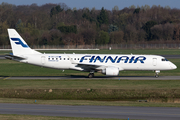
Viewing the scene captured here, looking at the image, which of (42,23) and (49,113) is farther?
(42,23)

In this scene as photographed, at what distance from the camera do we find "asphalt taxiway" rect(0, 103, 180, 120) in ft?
60.6

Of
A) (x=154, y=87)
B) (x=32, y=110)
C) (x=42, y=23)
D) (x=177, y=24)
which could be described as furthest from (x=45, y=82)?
(x=42, y=23)

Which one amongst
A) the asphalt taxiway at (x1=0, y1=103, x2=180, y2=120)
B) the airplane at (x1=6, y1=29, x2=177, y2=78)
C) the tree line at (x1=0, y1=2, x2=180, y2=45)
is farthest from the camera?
the tree line at (x1=0, y1=2, x2=180, y2=45)

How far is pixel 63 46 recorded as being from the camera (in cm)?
13600

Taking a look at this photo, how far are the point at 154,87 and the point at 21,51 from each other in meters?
19.8

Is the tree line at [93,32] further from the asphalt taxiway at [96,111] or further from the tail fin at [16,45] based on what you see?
the asphalt taxiway at [96,111]

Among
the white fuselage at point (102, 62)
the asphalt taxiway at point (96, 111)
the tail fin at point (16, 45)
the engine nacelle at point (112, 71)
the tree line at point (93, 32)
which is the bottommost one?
the asphalt taxiway at point (96, 111)

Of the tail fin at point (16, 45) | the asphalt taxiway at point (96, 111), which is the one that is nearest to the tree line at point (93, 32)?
the tail fin at point (16, 45)

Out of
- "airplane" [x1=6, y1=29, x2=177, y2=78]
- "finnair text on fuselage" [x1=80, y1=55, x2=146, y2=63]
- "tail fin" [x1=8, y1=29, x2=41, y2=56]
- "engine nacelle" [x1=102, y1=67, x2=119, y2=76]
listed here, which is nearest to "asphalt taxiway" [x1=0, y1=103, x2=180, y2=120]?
"engine nacelle" [x1=102, y1=67, x2=119, y2=76]

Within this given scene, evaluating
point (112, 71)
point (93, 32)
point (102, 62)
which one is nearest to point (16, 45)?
point (102, 62)

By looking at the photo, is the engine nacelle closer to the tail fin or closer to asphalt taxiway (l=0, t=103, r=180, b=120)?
the tail fin

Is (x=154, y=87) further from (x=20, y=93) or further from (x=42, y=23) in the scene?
(x=42, y=23)

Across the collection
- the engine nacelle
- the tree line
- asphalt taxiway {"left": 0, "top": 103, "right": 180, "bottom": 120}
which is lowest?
asphalt taxiway {"left": 0, "top": 103, "right": 180, "bottom": 120}

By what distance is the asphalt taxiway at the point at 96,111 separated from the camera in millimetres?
18469
